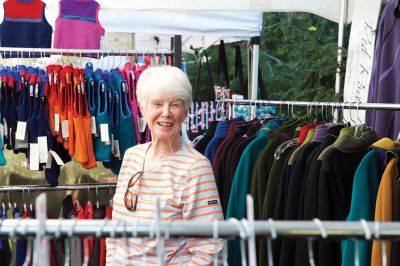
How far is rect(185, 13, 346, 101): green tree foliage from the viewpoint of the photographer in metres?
4.62

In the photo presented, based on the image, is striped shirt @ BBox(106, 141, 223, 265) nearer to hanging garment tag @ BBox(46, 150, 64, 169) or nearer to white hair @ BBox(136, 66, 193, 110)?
white hair @ BBox(136, 66, 193, 110)

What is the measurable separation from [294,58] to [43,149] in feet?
23.8

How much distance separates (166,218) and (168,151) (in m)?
0.22

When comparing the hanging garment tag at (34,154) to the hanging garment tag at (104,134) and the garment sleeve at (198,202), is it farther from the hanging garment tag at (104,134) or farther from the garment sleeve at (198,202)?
the garment sleeve at (198,202)

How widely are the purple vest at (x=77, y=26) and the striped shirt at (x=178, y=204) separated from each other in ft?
7.46

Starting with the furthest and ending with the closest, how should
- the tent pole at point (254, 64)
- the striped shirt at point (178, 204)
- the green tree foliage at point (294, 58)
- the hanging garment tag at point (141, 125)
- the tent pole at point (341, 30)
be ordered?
the tent pole at point (254, 64) → the green tree foliage at point (294, 58) → the tent pole at point (341, 30) → the hanging garment tag at point (141, 125) → the striped shirt at point (178, 204)

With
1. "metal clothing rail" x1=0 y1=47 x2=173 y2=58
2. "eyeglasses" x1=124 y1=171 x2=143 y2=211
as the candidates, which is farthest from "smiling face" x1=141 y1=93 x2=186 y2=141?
"metal clothing rail" x1=0 y1=47 x2=173 y2=58

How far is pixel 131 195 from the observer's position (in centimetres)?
195

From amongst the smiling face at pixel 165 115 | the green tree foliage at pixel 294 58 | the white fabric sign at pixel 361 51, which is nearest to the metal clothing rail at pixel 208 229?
the smiling face at pixel 165 115

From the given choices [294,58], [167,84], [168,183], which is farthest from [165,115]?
[294,58]

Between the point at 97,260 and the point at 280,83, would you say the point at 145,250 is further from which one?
the point at 280,83

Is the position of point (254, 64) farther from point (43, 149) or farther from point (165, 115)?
point (165, 115)

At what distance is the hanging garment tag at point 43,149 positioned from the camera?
10.5 feet

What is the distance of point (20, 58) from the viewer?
11.7ft
